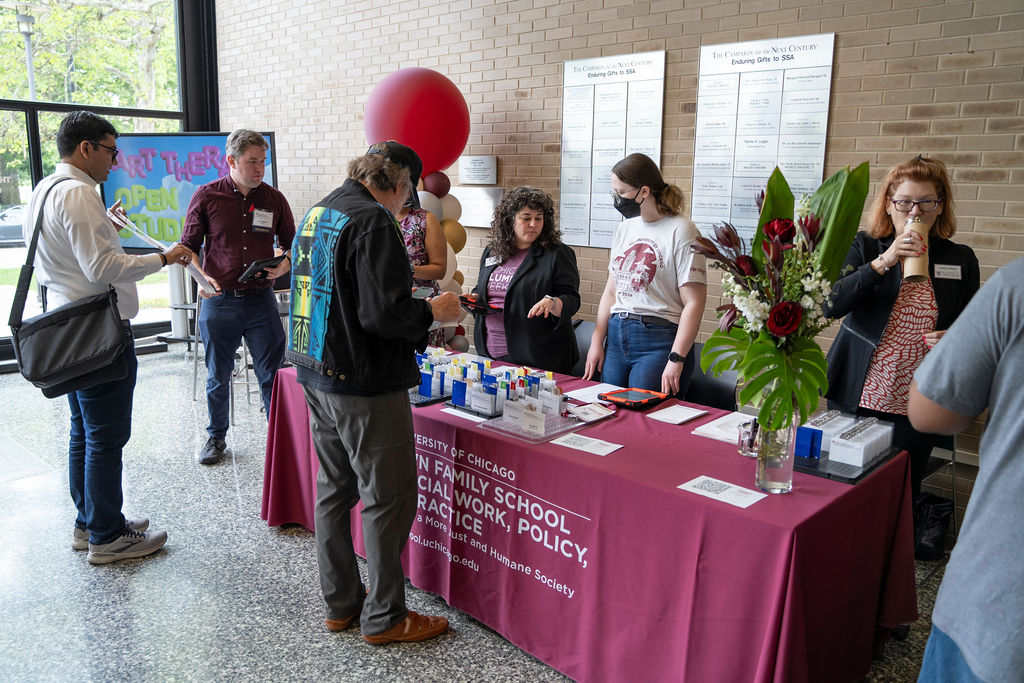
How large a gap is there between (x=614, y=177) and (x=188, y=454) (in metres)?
2.82

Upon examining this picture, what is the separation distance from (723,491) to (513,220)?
5.90ft

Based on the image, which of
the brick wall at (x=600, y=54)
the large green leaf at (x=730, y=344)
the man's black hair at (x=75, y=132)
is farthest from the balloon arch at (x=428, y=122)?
the large green leaf at (x=730, y=344)

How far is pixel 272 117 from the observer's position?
21.2ft

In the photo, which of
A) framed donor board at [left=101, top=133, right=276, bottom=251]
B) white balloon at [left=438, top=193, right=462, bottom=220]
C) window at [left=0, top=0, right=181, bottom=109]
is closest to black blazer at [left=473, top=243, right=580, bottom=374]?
white balloon at [left=438, top=193, right=462, bottom=220]

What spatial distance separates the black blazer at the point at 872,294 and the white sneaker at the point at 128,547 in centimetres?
264

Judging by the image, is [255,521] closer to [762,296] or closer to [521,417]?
[521,417]

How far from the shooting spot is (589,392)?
274 cm

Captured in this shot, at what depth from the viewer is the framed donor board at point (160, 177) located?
19.4 ft

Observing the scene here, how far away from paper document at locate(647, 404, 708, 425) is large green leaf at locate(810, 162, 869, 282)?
851 millimetres

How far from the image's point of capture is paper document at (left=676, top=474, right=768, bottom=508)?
5.86 feet

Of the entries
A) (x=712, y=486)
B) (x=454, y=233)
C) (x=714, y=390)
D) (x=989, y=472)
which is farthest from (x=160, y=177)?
(x=989, y=472)

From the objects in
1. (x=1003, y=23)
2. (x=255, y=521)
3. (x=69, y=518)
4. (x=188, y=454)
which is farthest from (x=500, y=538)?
(x=1003, y=23)

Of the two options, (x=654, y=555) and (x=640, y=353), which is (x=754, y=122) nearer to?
(x=640, y=353)

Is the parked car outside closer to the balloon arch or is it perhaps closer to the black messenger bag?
the balloon arch
